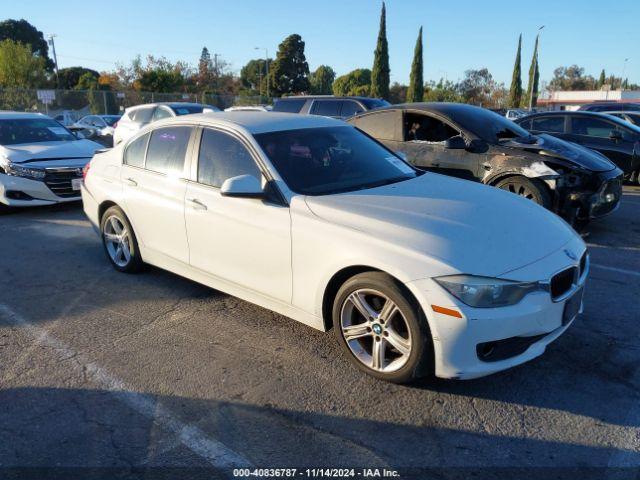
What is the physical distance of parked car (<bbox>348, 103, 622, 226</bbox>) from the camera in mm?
6473

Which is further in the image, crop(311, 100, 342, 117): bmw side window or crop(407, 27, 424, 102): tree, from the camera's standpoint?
crop(407, 27, 424, 102): tree

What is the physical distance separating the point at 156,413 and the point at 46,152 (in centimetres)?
700

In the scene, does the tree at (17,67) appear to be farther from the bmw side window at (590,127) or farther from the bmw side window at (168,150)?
the bmw side window at (168,150)

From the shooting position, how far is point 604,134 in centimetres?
1038

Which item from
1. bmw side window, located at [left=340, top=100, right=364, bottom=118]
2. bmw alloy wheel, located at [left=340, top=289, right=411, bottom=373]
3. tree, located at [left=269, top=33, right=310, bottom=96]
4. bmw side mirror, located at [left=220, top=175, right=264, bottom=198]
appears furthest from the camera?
tree, located at [left=269, top=33, right=310, bottom=96]

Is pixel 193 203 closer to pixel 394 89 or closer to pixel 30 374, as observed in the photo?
pixel 30 374

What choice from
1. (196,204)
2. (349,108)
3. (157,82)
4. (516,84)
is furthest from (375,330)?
(516,84)

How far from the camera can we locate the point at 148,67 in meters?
56.2

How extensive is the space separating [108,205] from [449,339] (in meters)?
4.10

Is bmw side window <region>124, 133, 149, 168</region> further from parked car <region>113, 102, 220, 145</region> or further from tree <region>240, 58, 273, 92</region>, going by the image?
tree <region>240, 58, 273, 92</region>

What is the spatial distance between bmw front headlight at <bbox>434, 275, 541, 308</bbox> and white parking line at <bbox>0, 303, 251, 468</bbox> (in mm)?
1425

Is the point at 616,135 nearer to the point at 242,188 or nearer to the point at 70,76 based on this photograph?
the point at 242,188

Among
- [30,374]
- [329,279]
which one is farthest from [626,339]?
[30,374]

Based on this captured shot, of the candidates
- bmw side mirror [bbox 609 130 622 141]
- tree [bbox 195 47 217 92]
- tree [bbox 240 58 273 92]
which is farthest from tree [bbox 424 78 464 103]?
bmw side mirror [bbox 609 130 622 141]
